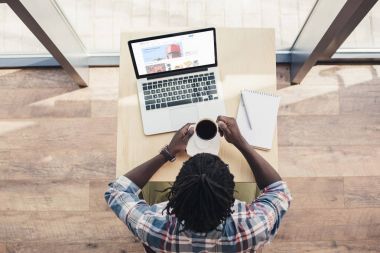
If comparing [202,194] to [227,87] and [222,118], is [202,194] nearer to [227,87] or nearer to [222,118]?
[222,118]

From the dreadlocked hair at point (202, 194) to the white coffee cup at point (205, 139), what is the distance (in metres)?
0.27

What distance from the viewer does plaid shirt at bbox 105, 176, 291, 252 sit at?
1.41m

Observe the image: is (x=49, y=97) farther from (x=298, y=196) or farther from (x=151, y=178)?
(x=298, y=196)

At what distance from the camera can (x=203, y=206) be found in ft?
4.17

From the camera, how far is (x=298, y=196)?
2.38 m

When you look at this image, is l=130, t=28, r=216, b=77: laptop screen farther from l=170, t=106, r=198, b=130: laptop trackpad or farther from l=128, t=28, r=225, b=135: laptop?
l=170, t=106, r=198, b=130: laptop trackpad

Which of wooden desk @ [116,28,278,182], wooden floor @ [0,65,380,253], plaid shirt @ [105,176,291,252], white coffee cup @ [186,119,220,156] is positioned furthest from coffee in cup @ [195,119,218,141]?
wooden floor @ [0,65,380,253]

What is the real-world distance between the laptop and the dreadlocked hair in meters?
0.43

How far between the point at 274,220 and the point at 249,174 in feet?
0.76

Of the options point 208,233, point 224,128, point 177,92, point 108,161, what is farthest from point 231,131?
point 108,161

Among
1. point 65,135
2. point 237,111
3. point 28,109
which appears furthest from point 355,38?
point 28,109

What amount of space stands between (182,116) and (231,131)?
0.21 meters

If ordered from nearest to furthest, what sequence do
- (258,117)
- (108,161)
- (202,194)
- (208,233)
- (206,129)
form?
1. (202,194)
2. (208,233)
3. (206,129)
4. (258,117)
5. (108,161)

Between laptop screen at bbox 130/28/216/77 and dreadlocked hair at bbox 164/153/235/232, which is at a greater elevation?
laptop screen at bbox 130/28/216/77
